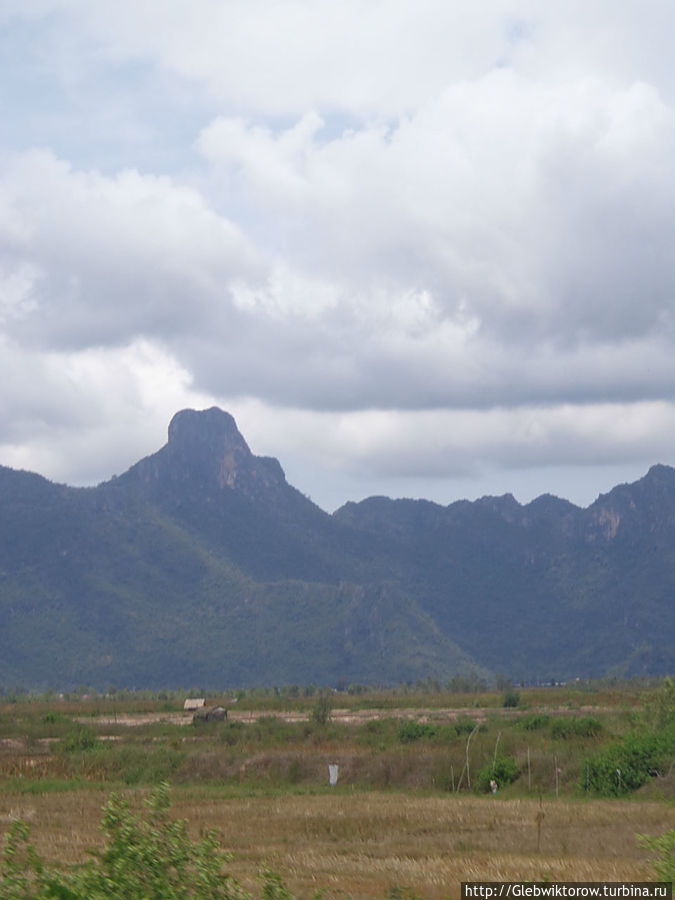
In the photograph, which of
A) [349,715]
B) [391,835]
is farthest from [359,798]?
[349,715]

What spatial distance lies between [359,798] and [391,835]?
19.5 ft

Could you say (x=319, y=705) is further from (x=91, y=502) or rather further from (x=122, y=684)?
(x=91, y=502)

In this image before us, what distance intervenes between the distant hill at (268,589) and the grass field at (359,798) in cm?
8552

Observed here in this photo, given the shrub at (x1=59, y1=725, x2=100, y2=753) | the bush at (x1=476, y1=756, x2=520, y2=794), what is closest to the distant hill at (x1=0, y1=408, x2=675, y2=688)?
the shrub at (x1=59, y1=725, x2=100, y2=753)

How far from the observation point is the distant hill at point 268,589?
420ft

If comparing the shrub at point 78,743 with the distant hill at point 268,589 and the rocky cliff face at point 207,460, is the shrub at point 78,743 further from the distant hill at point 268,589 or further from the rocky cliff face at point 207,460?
the rocky cliff face at point 207,460

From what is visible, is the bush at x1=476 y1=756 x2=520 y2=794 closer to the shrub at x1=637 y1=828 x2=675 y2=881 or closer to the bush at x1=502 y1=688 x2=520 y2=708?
the shrub at x1=637 y1=828 x2=675 y2=881

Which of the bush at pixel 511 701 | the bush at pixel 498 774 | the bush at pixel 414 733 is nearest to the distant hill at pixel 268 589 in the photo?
the bush at pixel 511 701

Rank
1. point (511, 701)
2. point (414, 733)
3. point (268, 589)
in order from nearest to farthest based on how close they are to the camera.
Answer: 1. point (414, 733)
2. point (511, 701)
3. point (268, 589)

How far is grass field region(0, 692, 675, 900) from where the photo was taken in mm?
13406

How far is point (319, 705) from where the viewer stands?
140ft

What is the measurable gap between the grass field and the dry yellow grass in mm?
40

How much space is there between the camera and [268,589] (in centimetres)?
14225

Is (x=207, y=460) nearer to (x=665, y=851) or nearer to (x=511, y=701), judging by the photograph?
(x=511, y=701)
